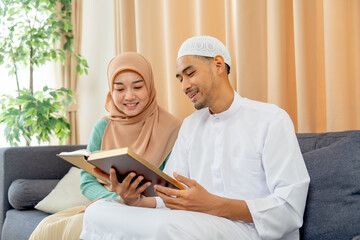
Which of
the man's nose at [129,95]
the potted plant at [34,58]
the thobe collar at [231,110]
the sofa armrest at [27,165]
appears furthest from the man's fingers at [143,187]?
the potted plant at [34,58]

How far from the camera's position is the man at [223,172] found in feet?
4.70

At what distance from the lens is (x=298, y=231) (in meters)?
1.61

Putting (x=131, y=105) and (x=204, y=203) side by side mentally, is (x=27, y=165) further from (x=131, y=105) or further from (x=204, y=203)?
(x=204, y=203)

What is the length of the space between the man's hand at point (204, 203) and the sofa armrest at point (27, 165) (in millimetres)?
1815

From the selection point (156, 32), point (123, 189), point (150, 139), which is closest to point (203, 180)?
point (123, 189)

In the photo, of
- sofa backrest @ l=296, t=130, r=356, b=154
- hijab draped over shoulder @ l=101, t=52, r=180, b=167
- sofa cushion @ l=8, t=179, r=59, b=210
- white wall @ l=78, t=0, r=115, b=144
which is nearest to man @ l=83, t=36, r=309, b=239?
sofa backrest @ l=296, t=130, r=356, b=154

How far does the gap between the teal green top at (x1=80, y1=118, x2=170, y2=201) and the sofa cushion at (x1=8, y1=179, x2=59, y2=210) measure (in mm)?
632

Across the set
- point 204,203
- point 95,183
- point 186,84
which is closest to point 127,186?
point 204,203

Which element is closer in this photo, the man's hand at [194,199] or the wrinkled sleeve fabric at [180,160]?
the man's hand at [194,199]

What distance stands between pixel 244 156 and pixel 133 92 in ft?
2.86

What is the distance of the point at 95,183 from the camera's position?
2.33 m

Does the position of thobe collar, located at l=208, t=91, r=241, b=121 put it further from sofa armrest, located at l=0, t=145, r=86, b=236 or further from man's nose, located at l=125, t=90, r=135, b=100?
sofa armrest, located at l=0, t=145, r=86, b=236

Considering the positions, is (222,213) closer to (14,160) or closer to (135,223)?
(135,223)

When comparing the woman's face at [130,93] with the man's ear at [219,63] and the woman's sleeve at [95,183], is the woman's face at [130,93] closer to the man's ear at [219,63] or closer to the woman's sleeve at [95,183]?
the woman's sleeve at [95,183]
